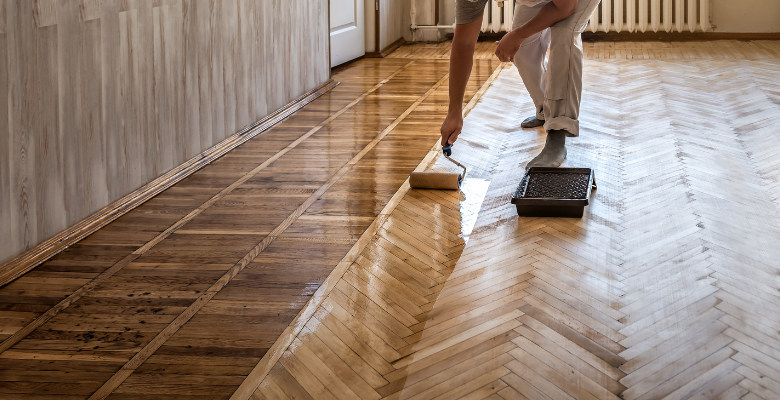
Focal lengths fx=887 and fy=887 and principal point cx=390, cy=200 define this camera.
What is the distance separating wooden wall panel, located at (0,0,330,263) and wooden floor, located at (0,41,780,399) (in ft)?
0.45

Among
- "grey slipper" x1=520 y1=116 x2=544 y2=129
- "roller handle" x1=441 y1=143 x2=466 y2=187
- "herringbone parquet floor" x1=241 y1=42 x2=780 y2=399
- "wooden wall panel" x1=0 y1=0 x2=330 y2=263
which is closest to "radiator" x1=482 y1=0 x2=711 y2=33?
"grey slipper" x1=520 y1=116 x2=544 y2=129

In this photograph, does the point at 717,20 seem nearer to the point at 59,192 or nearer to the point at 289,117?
the point at 289,117

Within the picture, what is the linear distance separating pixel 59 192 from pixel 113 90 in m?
0.41

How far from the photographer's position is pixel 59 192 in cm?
237

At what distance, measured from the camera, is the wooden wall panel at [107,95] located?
7.22 feet

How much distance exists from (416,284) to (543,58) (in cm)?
179

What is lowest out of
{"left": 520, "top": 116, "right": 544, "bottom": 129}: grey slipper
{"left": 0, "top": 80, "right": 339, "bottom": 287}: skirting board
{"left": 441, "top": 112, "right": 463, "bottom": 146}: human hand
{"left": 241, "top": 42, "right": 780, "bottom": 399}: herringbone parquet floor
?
{"left": 241, "top": 42, "right": 780, "bottom": 399}: herringbone parquet floor

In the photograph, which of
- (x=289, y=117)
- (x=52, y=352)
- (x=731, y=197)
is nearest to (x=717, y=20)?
(x=289, y=117)

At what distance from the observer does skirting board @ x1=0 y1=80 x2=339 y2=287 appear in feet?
7.16

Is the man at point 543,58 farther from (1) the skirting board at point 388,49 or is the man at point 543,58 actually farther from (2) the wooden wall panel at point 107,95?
(1) the skirting board at point 388,49

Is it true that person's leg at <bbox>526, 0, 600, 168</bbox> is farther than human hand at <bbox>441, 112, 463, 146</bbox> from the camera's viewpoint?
Yes

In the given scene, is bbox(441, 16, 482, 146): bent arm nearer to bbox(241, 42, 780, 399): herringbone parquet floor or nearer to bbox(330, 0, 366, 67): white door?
bbox(241, 42, 780, 399): herringbone parquet floor

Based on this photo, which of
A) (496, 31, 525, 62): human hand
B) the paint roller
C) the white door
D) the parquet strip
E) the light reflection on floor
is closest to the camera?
the parquet strip

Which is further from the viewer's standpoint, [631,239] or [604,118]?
[604,118]
